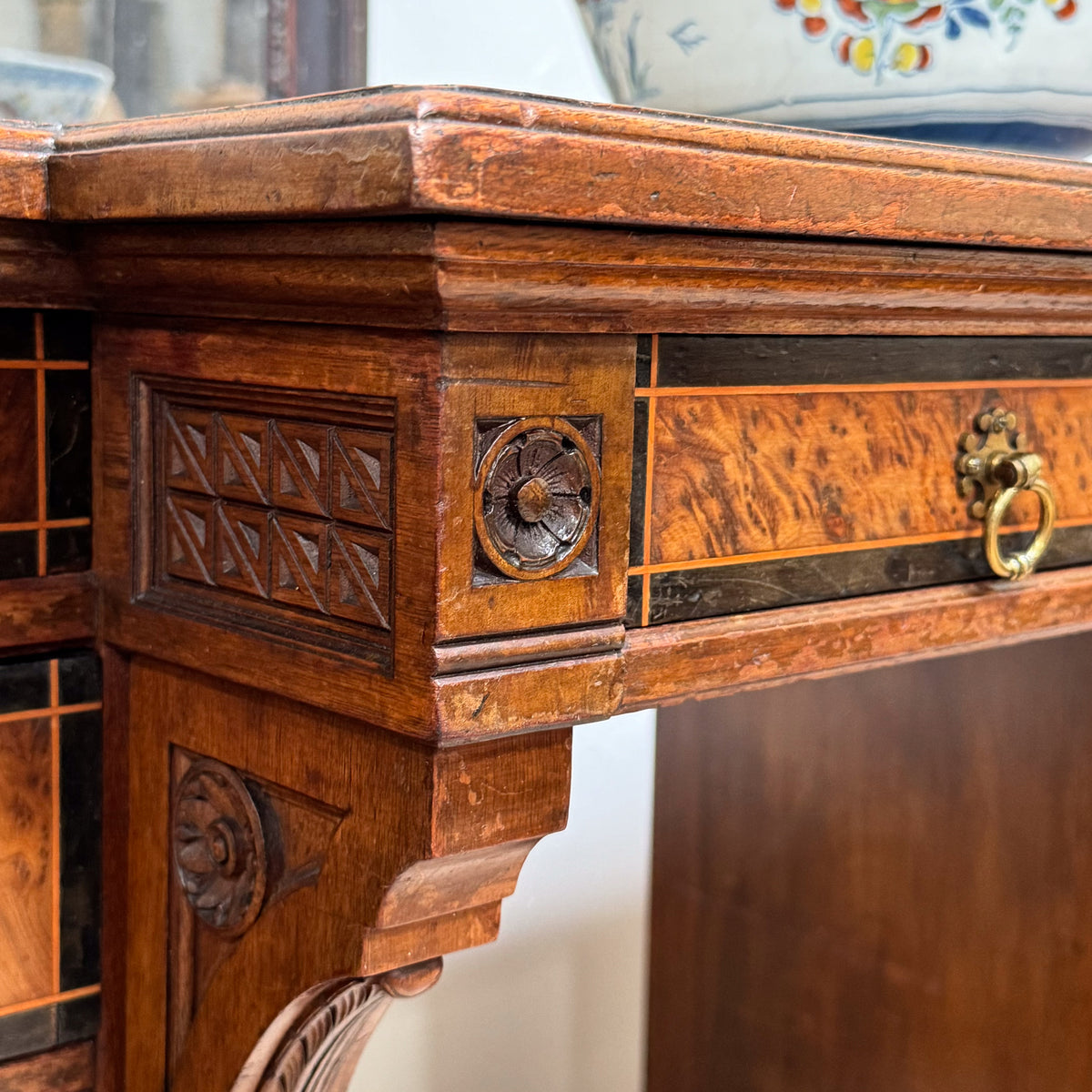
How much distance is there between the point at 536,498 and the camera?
0.47 meters

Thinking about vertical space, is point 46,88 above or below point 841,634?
above

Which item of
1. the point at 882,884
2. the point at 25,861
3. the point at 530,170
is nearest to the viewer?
the point at 530,170

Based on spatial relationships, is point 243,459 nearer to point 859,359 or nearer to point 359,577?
point 359,577

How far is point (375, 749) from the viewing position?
506mm

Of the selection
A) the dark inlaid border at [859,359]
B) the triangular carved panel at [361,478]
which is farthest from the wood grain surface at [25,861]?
the dark inlaid border at [859,359]

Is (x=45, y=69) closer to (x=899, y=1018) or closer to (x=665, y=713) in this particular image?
(x=665, y=713)

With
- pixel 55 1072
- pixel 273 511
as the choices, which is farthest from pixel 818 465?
pixel 55 1072

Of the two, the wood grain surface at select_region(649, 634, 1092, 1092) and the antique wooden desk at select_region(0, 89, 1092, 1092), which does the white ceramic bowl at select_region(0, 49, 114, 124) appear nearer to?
the antique wooden desk at select_region(0, 89, 1092, 1092)

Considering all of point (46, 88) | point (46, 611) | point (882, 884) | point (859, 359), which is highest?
point (46, 88)

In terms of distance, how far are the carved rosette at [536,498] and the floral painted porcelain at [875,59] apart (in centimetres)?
27

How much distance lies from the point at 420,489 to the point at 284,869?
0.19 metres

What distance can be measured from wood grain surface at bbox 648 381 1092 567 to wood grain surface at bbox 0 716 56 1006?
0.93 feet

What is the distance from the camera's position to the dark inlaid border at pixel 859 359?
1.75 feet

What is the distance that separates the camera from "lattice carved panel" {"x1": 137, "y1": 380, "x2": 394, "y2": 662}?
0.48m
